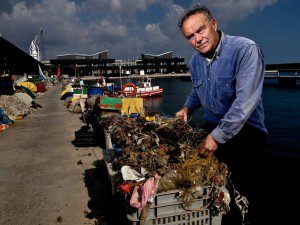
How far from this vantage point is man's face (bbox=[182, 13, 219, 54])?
8.52ft

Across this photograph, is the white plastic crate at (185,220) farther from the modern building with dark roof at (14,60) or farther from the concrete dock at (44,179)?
the modern building with dark roof at (14,60)

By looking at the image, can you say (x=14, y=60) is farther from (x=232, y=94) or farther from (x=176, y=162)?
(x=232, y=94)

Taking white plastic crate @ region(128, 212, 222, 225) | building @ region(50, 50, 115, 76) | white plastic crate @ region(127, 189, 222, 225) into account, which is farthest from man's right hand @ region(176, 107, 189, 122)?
building @ region(50, 50, 115, 76)

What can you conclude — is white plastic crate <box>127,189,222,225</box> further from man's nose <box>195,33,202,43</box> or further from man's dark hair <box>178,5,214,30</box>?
man's dark hair <box>178,5,214,30</box>

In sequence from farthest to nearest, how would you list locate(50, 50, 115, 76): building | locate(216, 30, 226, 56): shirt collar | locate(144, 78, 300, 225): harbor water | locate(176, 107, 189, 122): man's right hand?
locate(50, 50, 115, 76): building → locate(144, 78, 300, 225): harbor water → locate(176, 107, 189, 122): man's right hand → locate(216, 30, 226, 56): shirt collar

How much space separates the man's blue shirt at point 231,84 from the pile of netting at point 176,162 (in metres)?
0.62

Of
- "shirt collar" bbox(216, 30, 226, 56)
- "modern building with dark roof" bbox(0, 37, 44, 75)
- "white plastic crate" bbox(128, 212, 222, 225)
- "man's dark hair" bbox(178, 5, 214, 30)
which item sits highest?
"modern building with dark roof" bbox(0, 37, 44, 75)

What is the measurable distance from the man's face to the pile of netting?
4.24ft

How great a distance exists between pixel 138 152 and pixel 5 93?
16.8 metres

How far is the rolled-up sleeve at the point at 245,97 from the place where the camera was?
2.37 m

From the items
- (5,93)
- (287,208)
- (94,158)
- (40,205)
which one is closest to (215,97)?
(40,205)

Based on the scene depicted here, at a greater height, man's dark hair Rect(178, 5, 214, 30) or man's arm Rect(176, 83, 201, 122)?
man's dark hair Rect(178, 5, 214, 30)

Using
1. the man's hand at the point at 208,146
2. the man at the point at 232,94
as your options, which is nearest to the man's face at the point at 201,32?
the man at the point at 232,94

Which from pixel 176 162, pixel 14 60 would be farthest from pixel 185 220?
pixel 14 60
